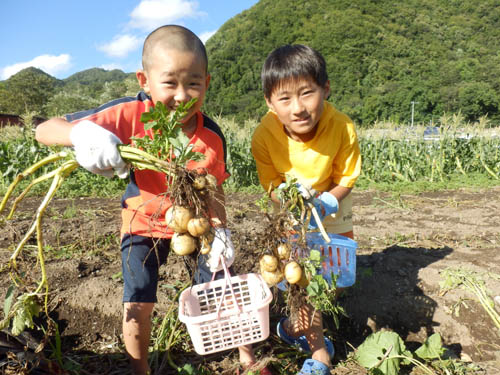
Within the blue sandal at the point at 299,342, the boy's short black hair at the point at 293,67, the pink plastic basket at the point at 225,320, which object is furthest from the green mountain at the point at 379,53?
the pink plastic basket at the point at 225,320

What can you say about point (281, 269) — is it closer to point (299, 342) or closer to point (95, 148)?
point (299, 342)

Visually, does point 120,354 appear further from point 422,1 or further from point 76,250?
point 422,1

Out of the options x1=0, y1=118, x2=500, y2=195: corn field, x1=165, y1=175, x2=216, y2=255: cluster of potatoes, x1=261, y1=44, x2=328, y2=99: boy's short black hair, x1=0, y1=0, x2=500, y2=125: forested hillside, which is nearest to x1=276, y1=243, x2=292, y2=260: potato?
x1=165, y1=175, x2=216, y2=255: cluster of potatoes

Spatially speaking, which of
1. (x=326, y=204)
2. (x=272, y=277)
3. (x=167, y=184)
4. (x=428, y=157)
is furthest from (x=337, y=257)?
(x=428, y=157)

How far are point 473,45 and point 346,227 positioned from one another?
173ft

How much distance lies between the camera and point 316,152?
6.79 ft

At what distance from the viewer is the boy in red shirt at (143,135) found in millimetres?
1543

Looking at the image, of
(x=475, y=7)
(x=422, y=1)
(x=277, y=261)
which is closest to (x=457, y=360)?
(x=277, y=261)

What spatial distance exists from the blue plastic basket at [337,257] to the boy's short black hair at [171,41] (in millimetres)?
1024

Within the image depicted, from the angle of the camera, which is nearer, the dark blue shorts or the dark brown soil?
the dark blue shorts

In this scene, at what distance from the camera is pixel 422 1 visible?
180 ft

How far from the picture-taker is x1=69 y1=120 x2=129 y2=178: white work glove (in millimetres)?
1253

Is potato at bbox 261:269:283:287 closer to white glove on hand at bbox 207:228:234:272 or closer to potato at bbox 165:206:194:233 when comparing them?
white glove on hand at bbox 207:228:234:272

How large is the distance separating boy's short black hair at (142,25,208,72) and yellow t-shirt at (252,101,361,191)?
25.9 inches
